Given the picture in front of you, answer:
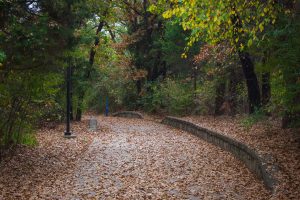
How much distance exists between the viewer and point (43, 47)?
9.85m

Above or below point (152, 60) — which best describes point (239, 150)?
below

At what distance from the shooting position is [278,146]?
10.5m

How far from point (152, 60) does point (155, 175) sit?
2043 cm

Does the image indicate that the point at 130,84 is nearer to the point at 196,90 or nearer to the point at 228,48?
the point at 196,90

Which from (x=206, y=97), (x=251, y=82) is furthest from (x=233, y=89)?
(x=251, y=82)

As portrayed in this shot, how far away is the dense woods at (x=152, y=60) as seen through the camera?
29.7 feet

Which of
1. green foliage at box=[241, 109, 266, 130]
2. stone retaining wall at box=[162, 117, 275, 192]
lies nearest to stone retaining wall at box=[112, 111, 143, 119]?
stone retaining wall at box=[162, 117, 275, 192]

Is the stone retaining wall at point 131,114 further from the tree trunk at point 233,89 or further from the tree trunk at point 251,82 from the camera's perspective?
the tree trunk at point 251,82

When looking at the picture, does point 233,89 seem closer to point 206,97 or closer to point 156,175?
point 206,97

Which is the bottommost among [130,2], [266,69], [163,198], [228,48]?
[163,198]

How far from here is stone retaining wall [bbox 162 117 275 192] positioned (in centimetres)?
850

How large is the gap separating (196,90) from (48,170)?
43.0ft

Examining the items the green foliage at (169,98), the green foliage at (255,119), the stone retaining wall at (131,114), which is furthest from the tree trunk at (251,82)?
the stone retaining wall at (131,114)

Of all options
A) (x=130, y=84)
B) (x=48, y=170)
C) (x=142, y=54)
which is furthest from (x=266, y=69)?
(x=130, y=84)
